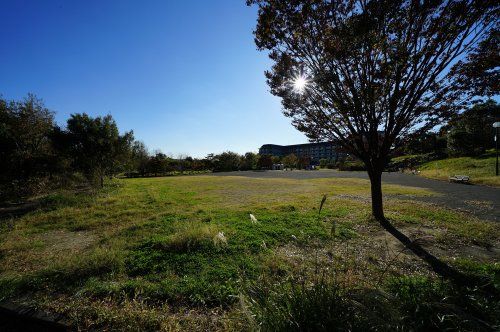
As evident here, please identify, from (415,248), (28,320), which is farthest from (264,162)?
(28,320)

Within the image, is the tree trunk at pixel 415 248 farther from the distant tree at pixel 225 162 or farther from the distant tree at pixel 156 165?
the distant tree at pixel 225 162

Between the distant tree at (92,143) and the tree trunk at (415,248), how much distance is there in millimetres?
18567

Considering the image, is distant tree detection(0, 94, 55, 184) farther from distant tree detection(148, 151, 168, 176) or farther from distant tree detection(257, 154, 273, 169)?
distant tree detection(257, 154, 273, 169)

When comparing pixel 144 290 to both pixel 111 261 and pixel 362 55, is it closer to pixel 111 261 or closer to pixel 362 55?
pixel 111 261

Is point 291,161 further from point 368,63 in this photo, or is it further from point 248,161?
A: point 368,63

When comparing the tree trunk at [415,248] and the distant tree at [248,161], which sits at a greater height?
the distant tree at [248,161]

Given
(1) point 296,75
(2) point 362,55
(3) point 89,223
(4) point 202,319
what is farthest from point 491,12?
(3) point 89,223

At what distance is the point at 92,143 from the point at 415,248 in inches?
794

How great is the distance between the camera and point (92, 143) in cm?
1752

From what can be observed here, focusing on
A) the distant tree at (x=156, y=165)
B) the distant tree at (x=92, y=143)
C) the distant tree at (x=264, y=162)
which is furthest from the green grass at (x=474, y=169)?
the distant tree at (x=264, y=162)

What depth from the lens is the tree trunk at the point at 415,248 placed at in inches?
155

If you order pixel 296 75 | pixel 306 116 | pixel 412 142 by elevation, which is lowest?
pixel 412 142

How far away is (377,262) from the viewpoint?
15.8ft

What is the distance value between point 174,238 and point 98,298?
2203mm
